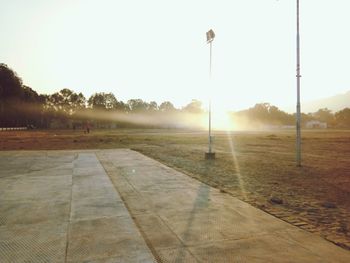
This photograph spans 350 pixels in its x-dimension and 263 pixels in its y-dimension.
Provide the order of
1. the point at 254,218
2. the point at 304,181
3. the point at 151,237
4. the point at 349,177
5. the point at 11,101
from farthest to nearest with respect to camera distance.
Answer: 1. the point at 11,101
2. the point at 349,177
3. the point at 304,181
4. the point at 254,218
5. the point at 151,237

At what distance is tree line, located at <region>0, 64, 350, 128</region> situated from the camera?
96.4 metres

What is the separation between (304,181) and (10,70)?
51.5m

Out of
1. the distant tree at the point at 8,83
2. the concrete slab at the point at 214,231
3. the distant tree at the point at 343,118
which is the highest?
the distant tree at the point at 8,83

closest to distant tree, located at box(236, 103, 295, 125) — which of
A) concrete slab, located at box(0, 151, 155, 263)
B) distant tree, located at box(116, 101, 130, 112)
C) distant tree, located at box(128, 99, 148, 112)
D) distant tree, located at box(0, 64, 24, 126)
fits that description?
distant tree, located at box(128, 99, 148, 112)

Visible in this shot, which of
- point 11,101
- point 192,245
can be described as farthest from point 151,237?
point 11,101

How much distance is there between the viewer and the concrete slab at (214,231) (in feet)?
12.9

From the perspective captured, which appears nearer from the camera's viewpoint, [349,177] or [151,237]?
[151,237]

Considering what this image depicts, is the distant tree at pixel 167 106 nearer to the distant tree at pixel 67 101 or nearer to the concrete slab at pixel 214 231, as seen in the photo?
the distant tree at pixel 67 101

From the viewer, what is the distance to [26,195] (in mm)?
7266

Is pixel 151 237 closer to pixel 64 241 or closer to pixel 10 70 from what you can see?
pixel 64 241

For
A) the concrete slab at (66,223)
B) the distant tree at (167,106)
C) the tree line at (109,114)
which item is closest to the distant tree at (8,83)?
the tree line at (109,114)

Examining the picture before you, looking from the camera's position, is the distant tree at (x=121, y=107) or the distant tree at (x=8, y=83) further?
the distant tree at (x=121, y=107)

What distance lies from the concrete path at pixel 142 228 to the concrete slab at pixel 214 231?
0.5 inches

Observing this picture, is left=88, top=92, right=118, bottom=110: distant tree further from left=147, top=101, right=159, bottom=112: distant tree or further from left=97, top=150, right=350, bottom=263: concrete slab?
left=97, top=150, right=350, bottom=263: concrete slab
